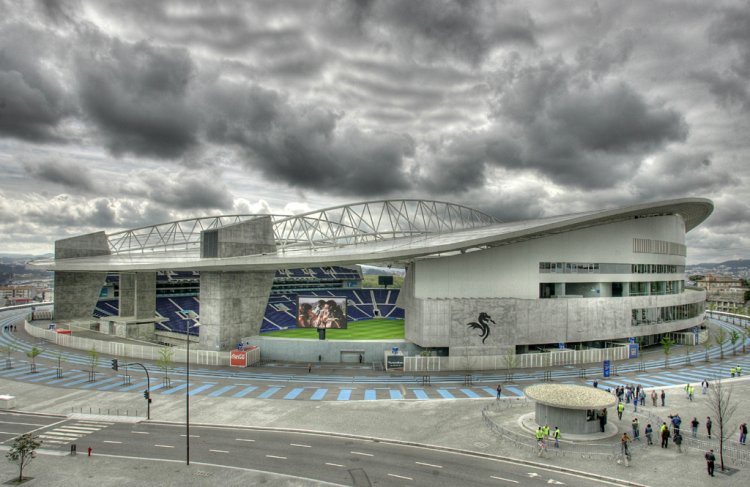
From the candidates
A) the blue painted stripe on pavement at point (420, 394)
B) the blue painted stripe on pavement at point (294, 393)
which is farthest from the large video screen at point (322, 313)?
the blue painted stripe on pavement at point (420, 394)

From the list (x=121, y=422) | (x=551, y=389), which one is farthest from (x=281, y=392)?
(x=551, y=389)

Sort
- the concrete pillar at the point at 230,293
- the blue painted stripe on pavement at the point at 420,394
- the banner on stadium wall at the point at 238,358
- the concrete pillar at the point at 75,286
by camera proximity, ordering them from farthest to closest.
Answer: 1. the concrete pillar at the point at 75,286
2. the concrete pillar at the point at 230,293
3. the banner on stadium wall at the point at 238,358
4. the blue painted stripe on pavement at the point at 420,394

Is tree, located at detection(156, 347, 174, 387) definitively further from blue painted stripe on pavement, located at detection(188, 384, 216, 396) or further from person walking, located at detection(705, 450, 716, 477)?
person walking, located at detection(705, 450, 716, 477)

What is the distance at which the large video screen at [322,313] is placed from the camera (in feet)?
172

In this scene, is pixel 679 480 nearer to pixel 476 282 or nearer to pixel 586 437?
pixel 586 437

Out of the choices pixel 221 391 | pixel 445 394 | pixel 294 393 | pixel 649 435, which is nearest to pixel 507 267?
pixel 445 394

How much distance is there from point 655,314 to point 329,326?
43.9m

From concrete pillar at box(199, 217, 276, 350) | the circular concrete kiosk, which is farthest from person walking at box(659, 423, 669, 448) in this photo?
concrete pillar at box(199, 217, 276, 350)

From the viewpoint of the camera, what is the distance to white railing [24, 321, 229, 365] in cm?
5003

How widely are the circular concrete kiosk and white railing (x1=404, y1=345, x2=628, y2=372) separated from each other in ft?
49.5

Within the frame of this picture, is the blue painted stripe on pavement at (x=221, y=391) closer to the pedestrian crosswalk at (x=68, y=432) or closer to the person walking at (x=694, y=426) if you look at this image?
the pedestrian crosswalk at (x=68, y=432)

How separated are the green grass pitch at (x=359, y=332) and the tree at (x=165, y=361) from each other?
11.4 meters

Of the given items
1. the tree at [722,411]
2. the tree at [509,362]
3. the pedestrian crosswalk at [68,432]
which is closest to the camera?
the tree at [722,411]

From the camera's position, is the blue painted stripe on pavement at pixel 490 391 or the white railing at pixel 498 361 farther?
the white railing at pixel 498 361
